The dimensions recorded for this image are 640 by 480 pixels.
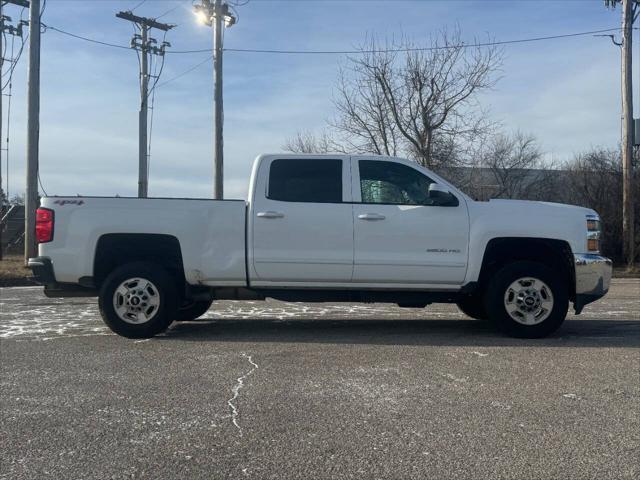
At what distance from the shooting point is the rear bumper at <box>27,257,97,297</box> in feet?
22.1

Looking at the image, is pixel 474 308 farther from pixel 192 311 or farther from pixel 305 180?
pixel 192 311

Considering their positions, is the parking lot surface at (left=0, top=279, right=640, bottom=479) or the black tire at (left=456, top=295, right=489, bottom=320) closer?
the parking lot surface at (left=0, top=279, right=640, bottom=479)

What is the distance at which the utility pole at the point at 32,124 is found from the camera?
1720 centimetres

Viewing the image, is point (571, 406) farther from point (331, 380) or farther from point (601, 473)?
point (331, 380)

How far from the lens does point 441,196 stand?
6.64 m

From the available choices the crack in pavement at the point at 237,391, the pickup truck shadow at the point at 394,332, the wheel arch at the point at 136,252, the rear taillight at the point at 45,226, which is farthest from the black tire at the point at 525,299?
the rear taillight at the point at 45,226

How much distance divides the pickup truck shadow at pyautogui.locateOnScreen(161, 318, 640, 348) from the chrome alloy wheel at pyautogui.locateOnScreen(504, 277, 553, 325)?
0.28 m

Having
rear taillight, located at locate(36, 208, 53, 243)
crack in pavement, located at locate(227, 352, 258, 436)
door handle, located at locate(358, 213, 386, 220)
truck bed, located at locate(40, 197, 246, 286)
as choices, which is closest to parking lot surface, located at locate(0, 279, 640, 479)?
crack in pavement, located at locate(227, 352, 258, 436)

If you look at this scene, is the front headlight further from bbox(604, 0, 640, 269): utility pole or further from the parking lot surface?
bbox(604, 0, 640, 269): utility pole

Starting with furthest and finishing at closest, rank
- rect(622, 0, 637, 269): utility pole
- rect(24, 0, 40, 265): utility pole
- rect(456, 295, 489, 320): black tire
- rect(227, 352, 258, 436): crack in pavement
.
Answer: rect(622, 0, 637, 269): utility pole, rect(24, 0, 40, 265): utility pole, rect(456, 295, 489, 320): black tire, rect(227, 352, 258, 436): crack in pavement

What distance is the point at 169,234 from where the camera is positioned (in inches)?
268

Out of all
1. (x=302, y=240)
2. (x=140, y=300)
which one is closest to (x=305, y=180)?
(x=302, y=240)

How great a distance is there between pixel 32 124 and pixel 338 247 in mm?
14002

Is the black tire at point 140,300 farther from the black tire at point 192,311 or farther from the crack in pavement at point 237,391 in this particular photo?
the crack in pavement at point 237,391
